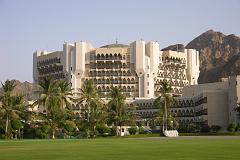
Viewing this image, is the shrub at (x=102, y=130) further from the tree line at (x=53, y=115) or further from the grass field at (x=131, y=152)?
the grass field at (x=131, y=152)

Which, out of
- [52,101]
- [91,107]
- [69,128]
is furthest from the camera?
[91,107]

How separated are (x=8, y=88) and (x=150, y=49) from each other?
9589 centimetres

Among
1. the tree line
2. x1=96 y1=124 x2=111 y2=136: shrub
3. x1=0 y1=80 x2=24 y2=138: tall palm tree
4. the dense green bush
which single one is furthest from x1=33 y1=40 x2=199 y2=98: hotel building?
x1=0 y1=80 x2=24 y2=138: tall palm tree

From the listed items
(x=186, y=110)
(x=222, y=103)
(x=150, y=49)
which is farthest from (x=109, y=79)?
(x=222, y=103)

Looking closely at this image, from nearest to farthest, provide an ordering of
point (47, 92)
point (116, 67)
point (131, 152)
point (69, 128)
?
point (131, 152) → point (47, 92) → point (69, 128) → point (116, 67)

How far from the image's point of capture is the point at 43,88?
101m

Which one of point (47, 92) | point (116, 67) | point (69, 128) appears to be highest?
point (116, 67)

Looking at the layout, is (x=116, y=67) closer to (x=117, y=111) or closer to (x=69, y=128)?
(x=117, y=111)

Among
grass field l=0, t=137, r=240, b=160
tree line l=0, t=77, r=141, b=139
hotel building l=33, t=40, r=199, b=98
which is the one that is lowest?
grass field l=0, t=137, r=240, b=160

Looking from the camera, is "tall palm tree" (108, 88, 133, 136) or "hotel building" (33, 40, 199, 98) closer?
"tall palm tree" (108, 88, 133, 136)

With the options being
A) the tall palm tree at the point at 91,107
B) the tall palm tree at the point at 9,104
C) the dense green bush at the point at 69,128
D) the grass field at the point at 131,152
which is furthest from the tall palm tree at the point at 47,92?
the grass field at the point at 131,152

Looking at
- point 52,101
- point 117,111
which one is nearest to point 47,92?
point 52,101

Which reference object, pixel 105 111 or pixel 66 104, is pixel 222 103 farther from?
pixel 66 104

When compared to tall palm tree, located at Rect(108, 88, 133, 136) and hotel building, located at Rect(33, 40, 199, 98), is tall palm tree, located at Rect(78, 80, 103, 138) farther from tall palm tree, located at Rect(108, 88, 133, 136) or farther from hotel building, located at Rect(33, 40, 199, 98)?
hotel building, located at Rect(33, 40, 199, 98)
